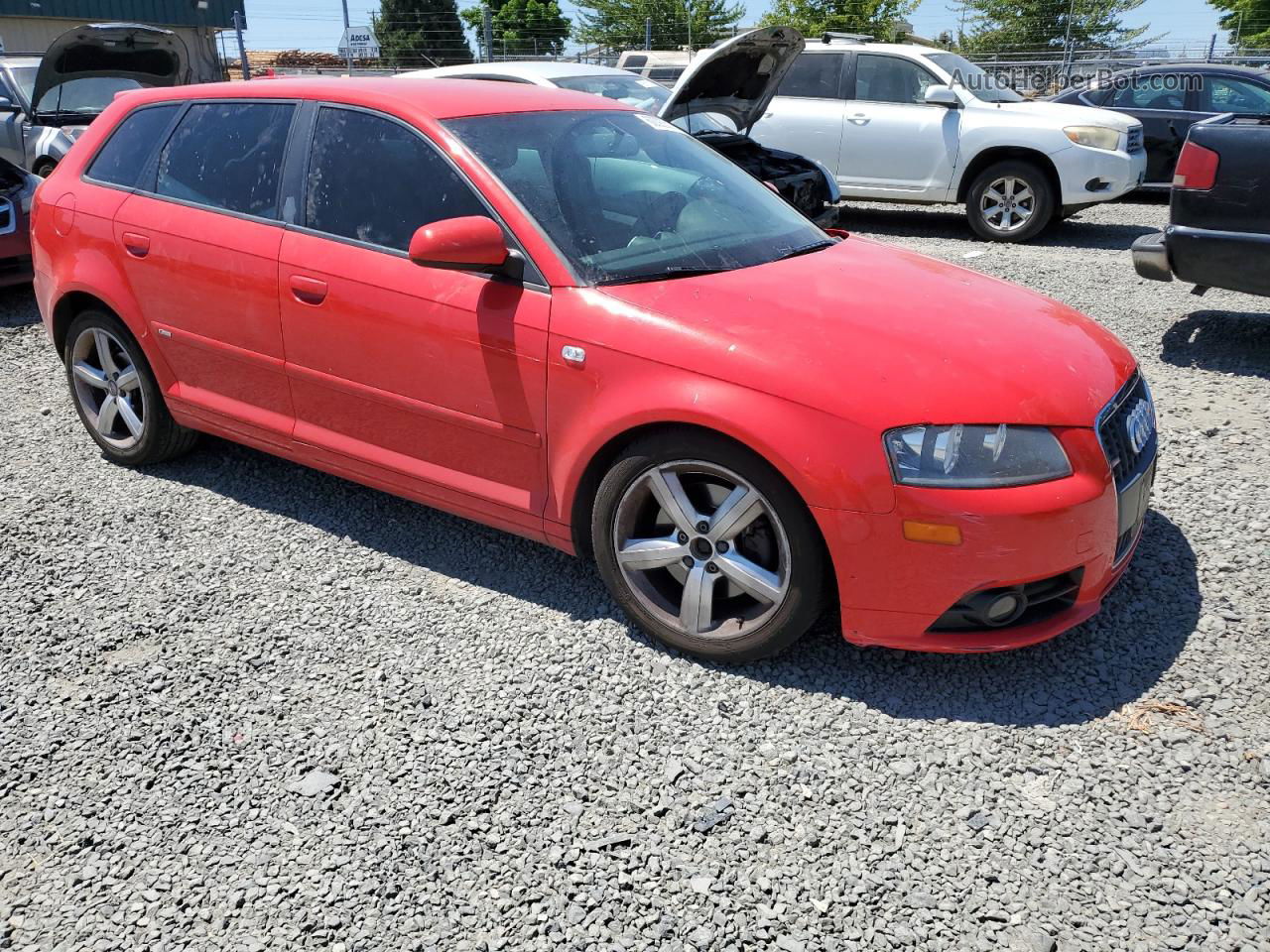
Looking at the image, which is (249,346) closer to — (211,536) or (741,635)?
(211,536)

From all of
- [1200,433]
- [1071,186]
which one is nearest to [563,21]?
[1071,186]

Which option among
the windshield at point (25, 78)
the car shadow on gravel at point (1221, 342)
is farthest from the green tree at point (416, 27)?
the car shadow on gravel at point (1221, 342)

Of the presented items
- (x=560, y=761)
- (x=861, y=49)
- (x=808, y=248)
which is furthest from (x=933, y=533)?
(x=861, y=49)

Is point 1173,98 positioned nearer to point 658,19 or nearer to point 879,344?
point 879,344

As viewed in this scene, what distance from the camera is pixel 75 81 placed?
10.8 m

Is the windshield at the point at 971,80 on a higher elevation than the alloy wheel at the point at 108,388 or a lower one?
higher

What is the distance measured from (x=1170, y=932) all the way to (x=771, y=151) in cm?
743

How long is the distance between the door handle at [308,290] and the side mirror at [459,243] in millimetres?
585

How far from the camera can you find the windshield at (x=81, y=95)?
10.7m

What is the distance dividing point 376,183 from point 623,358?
1.26 m

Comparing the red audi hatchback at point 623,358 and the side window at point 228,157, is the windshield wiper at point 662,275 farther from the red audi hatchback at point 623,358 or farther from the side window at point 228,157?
the side window at point 228,157

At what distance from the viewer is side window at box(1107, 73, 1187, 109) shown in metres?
11.3

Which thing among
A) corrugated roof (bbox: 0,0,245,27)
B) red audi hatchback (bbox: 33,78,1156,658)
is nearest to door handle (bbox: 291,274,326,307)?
red audi hatchback (bbox: 33,78,1156,658)

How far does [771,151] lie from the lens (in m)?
8.72
